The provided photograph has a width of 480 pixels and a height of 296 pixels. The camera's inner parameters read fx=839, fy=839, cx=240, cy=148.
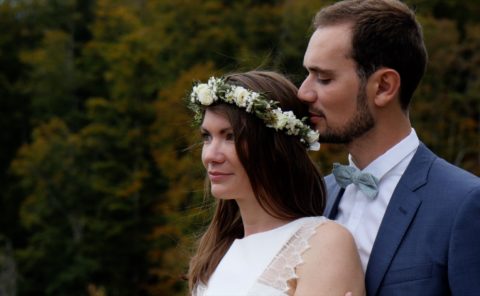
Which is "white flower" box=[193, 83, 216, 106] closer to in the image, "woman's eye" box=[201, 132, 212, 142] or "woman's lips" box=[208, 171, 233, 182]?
"woman's eye" box=[201, 132, 212, 142]

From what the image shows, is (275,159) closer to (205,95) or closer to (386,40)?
(205,95)

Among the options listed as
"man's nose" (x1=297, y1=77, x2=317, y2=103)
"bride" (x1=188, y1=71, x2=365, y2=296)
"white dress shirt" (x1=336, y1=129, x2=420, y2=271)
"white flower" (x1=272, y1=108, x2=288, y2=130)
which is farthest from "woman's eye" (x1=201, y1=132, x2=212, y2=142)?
"white dress shirt" (x1=336, y1=129, x2=420, y2=271)

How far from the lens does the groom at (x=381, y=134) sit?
3125mm

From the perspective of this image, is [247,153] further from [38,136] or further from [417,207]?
[38,136]

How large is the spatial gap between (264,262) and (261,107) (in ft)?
2.10

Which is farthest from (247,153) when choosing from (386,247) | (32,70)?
(32,70)

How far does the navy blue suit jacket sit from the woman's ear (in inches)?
10.4

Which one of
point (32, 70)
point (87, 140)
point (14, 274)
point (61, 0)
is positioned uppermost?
point (61, 0)

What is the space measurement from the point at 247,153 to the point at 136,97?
1118 inches

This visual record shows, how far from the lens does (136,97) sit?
31.5 m

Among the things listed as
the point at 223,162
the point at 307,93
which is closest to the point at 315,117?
the point at 307,93

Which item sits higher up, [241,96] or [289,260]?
[241,96]

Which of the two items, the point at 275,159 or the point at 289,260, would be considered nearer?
the point at 289,260

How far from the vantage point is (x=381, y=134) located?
11.1 feet
